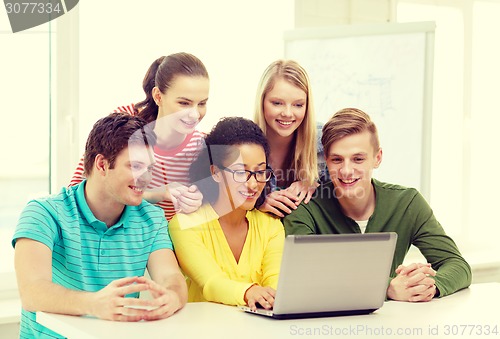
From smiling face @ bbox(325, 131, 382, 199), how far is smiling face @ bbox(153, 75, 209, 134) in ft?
1.40

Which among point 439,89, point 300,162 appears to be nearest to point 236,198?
point 300,162

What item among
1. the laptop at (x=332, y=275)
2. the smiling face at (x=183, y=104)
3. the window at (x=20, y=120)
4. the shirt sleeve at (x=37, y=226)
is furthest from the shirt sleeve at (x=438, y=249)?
the window at (x=20, y=120)

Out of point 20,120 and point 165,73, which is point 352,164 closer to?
point 165,73

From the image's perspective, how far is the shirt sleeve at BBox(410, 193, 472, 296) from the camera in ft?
7.22

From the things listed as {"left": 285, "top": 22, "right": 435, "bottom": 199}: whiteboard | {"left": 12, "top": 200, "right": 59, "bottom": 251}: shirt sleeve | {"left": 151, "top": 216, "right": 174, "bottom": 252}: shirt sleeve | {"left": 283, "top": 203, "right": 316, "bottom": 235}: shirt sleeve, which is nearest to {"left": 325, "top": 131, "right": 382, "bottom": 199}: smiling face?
{"left": 283, "top": 203, "right": 316, "bottom": 235}: shirt sleeve

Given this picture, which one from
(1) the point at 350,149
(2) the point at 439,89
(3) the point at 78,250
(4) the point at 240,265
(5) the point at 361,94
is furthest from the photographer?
(2) the point at 439,89

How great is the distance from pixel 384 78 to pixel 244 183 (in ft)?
5.38

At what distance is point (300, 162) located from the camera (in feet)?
7.86

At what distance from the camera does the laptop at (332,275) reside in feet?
5.61

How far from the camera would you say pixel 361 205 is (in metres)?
2.37

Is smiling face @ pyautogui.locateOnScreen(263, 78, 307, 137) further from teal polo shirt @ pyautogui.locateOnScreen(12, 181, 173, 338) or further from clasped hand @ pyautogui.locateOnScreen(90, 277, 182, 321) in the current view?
clasped hand @ pyautogui.locateOnScreen(90, 277, 182, 321)

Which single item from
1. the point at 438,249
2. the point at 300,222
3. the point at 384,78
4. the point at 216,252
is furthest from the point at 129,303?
the point at 384,78

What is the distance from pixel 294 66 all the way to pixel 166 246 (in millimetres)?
737

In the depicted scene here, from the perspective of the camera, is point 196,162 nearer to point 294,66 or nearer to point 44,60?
point 294,66
